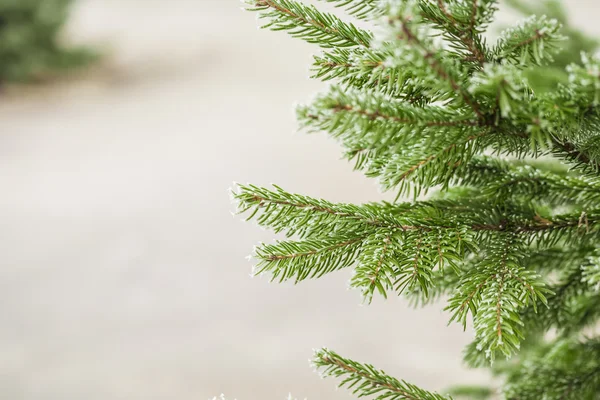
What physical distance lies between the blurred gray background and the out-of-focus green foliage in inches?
6.0

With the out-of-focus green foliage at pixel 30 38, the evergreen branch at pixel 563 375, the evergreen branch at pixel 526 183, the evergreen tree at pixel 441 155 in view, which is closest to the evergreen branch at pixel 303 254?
the evergreen tree at pixel 441 155

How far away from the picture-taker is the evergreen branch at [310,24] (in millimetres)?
354

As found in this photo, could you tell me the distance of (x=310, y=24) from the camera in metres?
0.37

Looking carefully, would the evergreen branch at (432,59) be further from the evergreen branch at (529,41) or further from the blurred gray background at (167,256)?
the blurred gray background at (167,256)

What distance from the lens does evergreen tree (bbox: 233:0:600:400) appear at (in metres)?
0.29

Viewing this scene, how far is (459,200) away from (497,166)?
4 cm

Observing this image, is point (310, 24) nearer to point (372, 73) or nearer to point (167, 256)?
point (372, 73)

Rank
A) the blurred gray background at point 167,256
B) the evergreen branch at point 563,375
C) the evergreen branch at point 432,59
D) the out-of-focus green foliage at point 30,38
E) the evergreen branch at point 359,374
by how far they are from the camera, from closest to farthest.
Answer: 1. the evergreen branch at point 432,59
2. the evergreen branch at point 359,374
3. the evergreen branch at point 563,375
4. the blurred gray background at point 167,256
5. the out-of-focus green foliage at point 30,38

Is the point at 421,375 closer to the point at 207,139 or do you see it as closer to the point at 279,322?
the point at 279,322

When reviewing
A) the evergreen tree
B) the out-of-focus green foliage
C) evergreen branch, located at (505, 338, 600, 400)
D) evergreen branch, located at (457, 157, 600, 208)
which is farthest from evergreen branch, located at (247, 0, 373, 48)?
the out-of-focus green foliage

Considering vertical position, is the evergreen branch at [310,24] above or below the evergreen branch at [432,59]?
above

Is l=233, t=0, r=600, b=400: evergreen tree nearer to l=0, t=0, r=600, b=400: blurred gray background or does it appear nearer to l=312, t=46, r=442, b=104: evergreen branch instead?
l=312, t=46, r=442, b=104: evergreen branch

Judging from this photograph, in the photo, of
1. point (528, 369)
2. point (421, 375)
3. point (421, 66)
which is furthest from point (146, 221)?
point (421, 66)

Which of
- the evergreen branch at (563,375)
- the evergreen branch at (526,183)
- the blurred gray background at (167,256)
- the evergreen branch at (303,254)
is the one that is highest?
the blurred gray background at (167,256)
